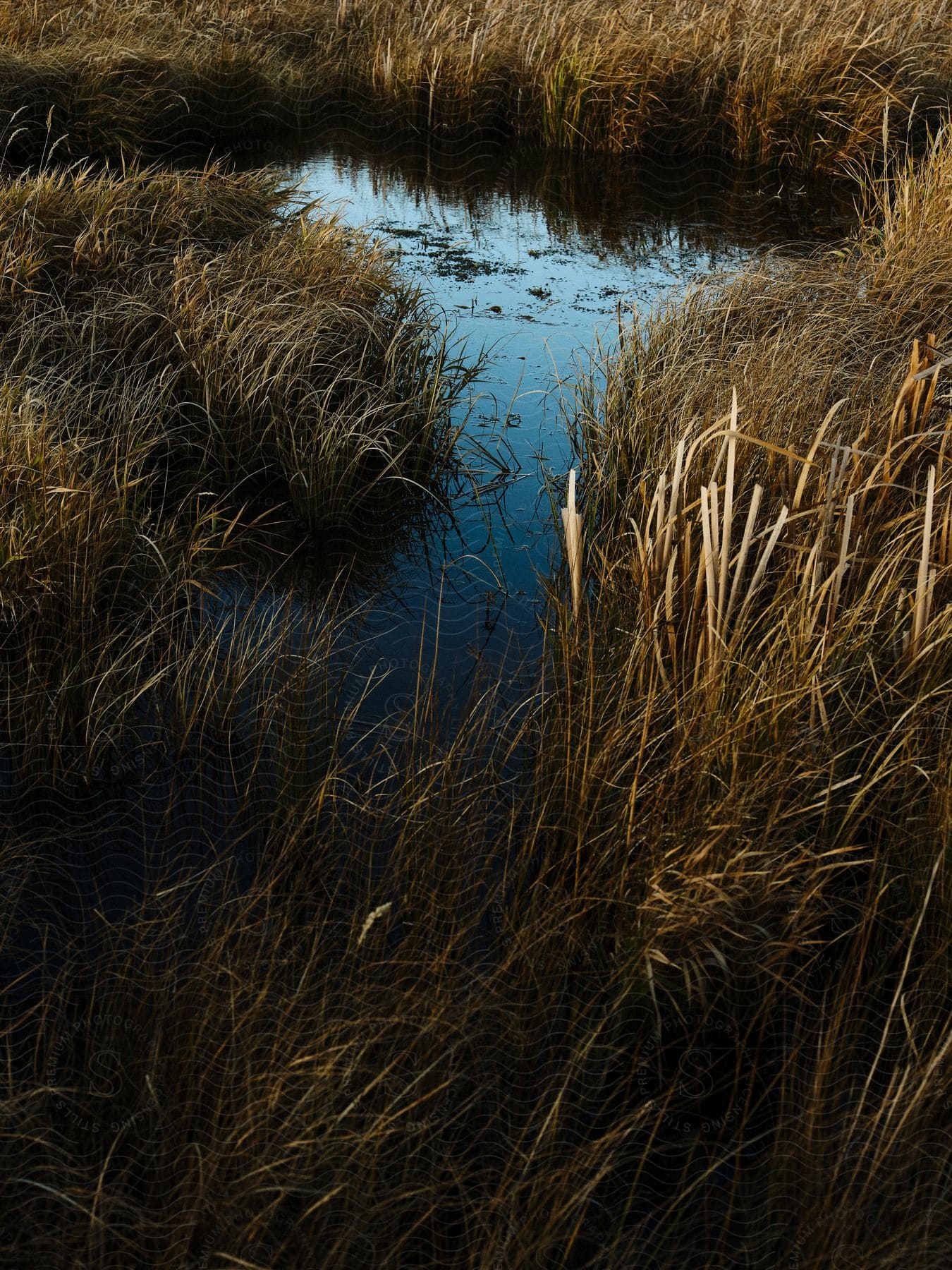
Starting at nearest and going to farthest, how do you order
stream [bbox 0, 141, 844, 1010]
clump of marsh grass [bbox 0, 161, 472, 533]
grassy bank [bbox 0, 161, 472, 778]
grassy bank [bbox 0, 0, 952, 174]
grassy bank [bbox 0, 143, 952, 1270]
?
grassy bank [bbox 0, 143, 952, 1270] → stream [bbox 0, 141, 844, 1010] → grassy bank [bbox 0, 161, 472, 778] → clump of marsh grass [bbox 0, 161, 472, 533] → grassy bank [bbox 0, 0, 952, 174]

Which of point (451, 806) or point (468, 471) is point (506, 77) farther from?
point (451, 806)

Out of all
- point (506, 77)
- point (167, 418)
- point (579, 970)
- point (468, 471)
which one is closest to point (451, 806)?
point (579, 970)

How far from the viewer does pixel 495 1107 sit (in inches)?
71.8

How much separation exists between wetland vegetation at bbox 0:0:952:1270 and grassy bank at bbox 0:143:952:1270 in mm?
12

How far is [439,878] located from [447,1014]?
37 centimetres

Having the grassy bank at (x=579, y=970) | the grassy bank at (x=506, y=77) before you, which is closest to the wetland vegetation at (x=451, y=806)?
the grassy bank at (x=579, y=970)

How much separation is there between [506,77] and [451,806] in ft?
22.6

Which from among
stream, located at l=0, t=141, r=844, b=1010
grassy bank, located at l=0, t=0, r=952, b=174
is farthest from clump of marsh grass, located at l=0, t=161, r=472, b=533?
grassy bank, located at l=0, t=0, r=952, b=174

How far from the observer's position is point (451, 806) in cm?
227

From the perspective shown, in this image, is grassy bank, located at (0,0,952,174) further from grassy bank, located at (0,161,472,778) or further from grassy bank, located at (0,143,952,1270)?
grassy bank, located at (0,143,952,1270)

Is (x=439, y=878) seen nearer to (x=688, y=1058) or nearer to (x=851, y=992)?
(x=688, y=1058)

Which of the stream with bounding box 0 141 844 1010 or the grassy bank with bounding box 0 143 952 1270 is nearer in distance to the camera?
the grassy bank with bounding box 0 143 952 1270

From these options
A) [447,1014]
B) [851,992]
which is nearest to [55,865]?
[447,1014]

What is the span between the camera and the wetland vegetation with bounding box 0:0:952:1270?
164 centimetres
